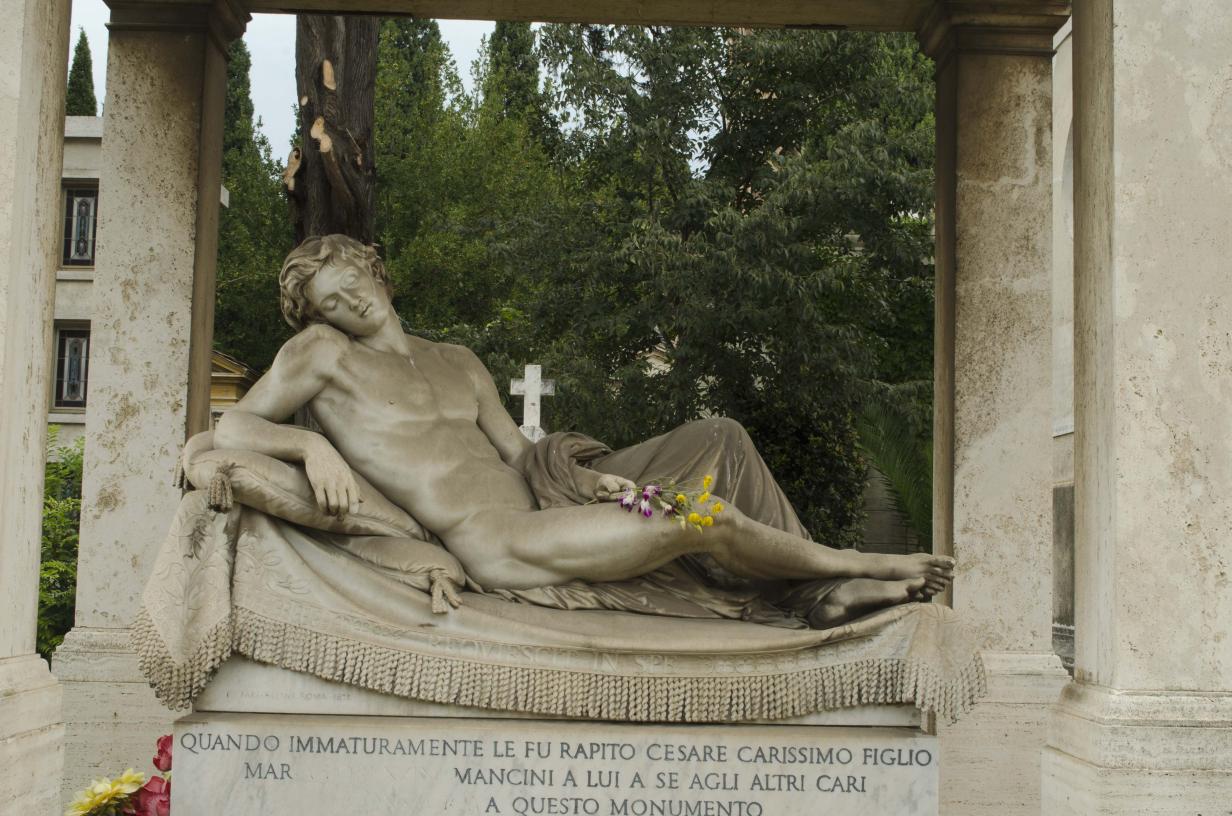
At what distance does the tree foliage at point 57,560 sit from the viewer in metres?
16.0

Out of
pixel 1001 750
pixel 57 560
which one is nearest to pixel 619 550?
pixel 1001 750

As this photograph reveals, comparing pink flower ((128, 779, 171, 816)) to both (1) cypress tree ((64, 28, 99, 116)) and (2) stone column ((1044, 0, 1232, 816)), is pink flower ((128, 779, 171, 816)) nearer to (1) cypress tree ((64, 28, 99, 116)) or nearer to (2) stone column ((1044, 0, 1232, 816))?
(2) stone column ((1044, 0, 1232, 816))

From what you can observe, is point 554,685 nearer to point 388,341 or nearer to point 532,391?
point 388,341

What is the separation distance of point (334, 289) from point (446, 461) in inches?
34.8

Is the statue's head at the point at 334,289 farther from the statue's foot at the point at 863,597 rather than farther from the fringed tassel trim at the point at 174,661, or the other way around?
the statue's foot at the point at 863,597

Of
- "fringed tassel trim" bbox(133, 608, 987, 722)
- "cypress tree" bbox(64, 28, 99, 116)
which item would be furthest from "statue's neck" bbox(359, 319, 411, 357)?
"cypress tree" bbox(64, 28, 99, 116)

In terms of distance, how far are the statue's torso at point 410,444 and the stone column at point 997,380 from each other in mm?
2422

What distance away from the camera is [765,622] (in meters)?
5.81

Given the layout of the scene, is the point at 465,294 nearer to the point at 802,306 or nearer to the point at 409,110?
the point at 409,110

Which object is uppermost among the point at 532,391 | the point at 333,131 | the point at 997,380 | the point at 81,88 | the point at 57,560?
the point at 81,88

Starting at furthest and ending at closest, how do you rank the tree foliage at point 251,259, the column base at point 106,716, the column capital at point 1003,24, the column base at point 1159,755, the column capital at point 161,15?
the tree foliage at point 251,259, the column capital at point 1003,24, the column capital at point 161,15, the column base at point 106,716, the column base at point 1159,755

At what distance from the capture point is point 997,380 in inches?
294

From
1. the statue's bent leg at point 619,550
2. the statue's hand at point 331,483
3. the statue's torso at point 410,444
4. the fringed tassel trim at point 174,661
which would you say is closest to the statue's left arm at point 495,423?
the statue's torso at point 410,444

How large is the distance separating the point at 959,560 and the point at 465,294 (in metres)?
18.9
